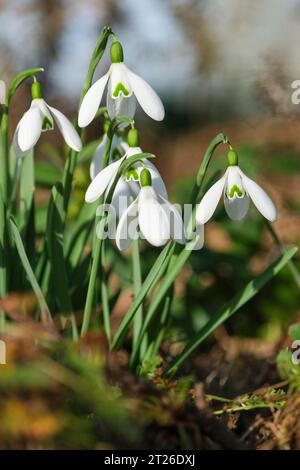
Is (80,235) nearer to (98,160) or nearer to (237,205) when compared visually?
(98,160)

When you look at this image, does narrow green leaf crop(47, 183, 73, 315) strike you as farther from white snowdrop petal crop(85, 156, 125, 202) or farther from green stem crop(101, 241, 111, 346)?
white snowdrop petal crop(85, 156, 125, 202)

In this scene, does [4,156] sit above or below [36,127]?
above

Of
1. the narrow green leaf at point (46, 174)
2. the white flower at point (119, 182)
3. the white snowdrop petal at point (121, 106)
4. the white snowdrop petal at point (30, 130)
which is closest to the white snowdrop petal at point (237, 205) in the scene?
the white flower at point (119, 182)

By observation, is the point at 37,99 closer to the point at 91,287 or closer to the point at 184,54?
the point at 91,287

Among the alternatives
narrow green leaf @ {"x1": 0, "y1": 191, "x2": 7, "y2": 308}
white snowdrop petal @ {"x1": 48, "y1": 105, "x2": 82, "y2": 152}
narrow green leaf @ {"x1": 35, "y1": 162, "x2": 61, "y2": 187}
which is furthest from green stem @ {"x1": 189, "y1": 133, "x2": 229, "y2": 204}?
narrow green leaf @ {"x1": 35, "y1": 162, "x2": 61, "y2": 187}

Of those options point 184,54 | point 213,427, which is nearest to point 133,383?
point 213,427

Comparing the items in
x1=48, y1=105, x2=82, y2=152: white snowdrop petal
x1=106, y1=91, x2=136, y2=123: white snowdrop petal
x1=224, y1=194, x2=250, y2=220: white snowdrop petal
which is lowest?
x1=224, y1=194, x2=250, y2=220: white snowdrop petal

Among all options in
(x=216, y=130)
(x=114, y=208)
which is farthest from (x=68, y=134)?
(x=216, y=130)
